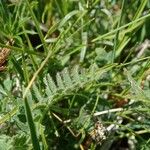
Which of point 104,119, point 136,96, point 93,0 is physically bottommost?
point 104,119

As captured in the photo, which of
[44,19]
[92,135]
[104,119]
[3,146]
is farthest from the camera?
[44,19]

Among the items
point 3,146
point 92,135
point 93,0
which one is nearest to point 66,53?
point 93,0

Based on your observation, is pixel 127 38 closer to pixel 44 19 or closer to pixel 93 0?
pixel 93 0

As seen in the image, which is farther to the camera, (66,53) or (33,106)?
(66,53)

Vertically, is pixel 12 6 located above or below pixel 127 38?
above

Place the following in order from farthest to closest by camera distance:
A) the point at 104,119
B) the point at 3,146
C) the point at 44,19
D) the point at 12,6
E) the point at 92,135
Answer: the point at 44,19, the point at 12,6, the point at 104,119, the point at 92,135, the point at 3,146

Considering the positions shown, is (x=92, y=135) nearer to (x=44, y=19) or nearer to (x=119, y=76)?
(x=119, y=76)

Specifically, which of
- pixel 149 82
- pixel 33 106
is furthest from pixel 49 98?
pixel 149 82
